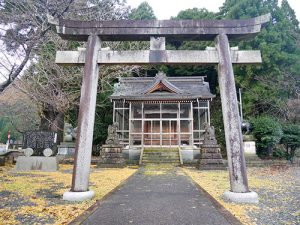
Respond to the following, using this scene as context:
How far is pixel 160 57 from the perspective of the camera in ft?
20.9

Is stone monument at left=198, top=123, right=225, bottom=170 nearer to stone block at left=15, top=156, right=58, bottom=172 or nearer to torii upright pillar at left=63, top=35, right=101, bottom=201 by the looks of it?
stone block at left=15, top=156, right=58, bottom=172

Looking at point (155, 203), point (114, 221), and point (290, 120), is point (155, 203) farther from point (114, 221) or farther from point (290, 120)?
point (290, 120)

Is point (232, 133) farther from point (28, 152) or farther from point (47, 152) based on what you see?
point (28, 152)

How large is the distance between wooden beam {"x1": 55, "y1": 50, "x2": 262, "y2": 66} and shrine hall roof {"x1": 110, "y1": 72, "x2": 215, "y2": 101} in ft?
Answer: 37.1

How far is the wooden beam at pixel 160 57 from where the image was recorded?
6.38 metres

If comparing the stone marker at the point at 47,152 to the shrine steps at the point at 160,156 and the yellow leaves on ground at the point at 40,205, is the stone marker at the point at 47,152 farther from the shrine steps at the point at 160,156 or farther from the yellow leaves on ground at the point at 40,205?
the shrine steps at the point at 160,156

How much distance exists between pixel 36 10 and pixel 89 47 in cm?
420

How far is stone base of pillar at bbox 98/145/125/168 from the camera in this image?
47.7 ft

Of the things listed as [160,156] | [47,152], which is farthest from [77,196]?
[160,156]

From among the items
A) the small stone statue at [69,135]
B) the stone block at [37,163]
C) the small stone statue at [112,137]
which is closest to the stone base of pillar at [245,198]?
the stone block at [37,163]

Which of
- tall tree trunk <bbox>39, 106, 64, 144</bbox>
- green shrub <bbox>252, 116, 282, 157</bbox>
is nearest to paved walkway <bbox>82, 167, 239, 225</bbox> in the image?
tall tree trunk <bbox>39, 106, 64, 144</bbox>

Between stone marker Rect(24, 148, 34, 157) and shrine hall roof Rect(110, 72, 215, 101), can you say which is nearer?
stone marker Rect(24, 148, 34, 157)

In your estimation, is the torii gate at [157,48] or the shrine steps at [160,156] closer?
the torii gate at [157,48]

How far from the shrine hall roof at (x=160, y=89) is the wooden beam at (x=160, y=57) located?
1132 centimetres
